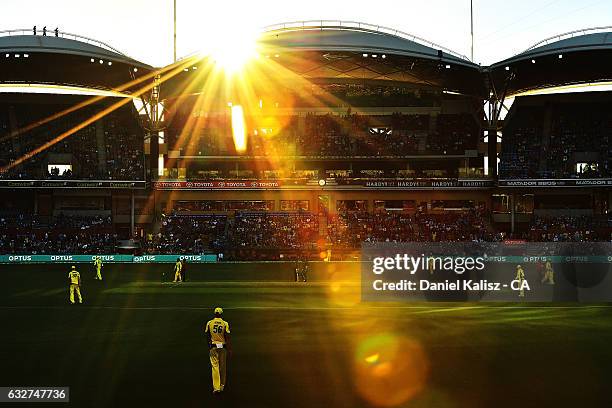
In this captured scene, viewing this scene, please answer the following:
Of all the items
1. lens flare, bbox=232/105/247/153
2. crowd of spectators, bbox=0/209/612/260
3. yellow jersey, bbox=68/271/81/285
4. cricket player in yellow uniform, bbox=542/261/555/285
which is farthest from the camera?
lens flare, bbox=232/105/247/153

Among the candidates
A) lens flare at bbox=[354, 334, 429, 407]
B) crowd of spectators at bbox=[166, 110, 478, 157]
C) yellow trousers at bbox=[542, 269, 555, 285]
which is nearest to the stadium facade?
crowd of spectators at bbox=[166, 110, 478, 157]

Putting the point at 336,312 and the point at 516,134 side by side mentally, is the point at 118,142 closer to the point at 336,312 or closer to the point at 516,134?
the point at 516,134

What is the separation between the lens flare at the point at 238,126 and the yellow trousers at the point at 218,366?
57441mm

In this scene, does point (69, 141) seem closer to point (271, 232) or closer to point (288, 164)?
point (288, 164)

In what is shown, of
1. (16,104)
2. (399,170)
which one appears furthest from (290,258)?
(16,104)

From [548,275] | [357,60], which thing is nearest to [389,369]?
[548,275]

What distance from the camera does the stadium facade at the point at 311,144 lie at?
198 feet

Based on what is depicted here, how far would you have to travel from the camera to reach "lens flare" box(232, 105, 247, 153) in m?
69.4

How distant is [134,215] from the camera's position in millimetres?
67312

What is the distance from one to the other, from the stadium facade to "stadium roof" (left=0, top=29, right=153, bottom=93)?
0.28 meters

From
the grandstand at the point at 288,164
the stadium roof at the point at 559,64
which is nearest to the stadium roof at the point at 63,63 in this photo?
the grandstand at the point at 288,164

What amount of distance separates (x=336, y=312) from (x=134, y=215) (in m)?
47.2

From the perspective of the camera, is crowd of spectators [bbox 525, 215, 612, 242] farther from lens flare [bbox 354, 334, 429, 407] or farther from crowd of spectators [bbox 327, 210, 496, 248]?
lens flare [bbox 354, 334, 429, 407]

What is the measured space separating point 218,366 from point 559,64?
52106 millimetres
